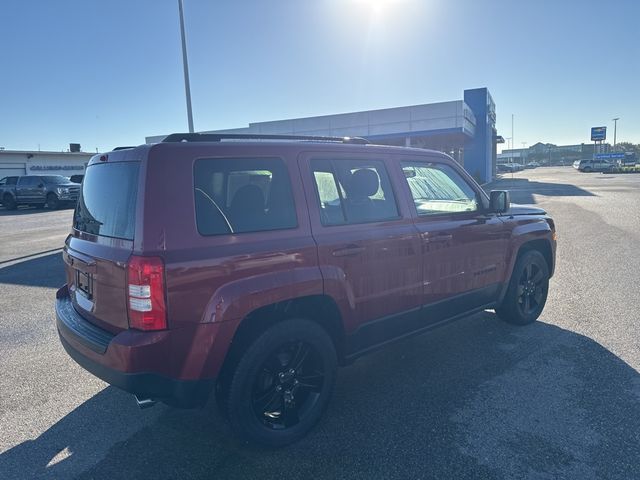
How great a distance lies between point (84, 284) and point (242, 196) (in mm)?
1197

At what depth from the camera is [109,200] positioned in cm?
286

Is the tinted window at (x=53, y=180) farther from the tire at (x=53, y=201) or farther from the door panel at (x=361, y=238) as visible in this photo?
the door panel at (x=361, y=238)

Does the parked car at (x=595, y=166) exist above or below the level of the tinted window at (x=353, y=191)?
above

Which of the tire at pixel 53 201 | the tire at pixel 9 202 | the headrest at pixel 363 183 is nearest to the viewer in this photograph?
the headrest at pixel 363 183

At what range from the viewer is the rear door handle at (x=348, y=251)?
308cm

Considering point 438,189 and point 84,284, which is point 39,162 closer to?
point 84,284

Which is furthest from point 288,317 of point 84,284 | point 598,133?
point 598,133

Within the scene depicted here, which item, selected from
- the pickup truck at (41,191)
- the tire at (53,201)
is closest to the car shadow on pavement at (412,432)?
Result: the pickup truck at (41,191)

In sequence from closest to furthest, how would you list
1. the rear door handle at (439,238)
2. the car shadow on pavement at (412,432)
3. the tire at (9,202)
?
1. the car shadow on pavement at (412,432)
2. the rear door handle at (439,238)
3. the tire at (9,202)

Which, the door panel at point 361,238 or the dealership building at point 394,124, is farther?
the dealership building at point 394,124

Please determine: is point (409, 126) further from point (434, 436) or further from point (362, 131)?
point (434, 436)

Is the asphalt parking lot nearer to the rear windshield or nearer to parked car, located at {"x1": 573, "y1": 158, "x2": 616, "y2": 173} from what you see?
the rear windshield

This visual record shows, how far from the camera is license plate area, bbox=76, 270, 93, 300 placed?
2.86 metres

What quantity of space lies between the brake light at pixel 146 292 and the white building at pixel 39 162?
37160 millimetres
